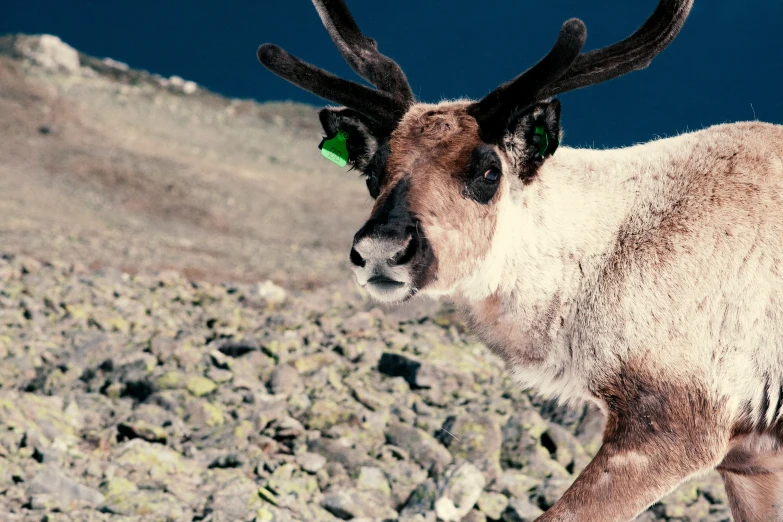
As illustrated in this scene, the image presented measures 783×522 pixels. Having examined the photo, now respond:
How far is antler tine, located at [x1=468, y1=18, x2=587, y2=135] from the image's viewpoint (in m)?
5.95

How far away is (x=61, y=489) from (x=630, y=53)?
590 cm

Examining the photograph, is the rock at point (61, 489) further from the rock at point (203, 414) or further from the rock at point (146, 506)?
the rock at point (203, 414)

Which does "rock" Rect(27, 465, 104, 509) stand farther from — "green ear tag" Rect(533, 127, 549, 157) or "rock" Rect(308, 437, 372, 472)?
"green ear tag" Rect(533, 127, 549, 157)

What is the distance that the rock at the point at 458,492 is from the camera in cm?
795

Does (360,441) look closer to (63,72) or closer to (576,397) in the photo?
(576,397)

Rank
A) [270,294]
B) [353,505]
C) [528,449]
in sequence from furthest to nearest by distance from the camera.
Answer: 1. [270,294]
2. [528,449]
3. [353,505]

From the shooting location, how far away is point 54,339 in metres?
11.9

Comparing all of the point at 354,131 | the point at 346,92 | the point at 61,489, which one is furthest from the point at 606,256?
the point at 61,489

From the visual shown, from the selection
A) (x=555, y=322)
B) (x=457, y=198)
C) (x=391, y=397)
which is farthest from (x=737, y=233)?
(x=391, y=397)

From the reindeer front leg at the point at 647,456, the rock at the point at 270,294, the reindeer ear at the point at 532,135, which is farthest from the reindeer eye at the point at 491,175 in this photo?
the rock at the point at 270,294

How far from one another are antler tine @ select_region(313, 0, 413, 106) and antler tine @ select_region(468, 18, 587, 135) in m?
0.87

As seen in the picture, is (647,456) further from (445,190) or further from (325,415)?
(325,415)

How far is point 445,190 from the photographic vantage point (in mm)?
5867

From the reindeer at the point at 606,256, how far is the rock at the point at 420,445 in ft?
9.00
